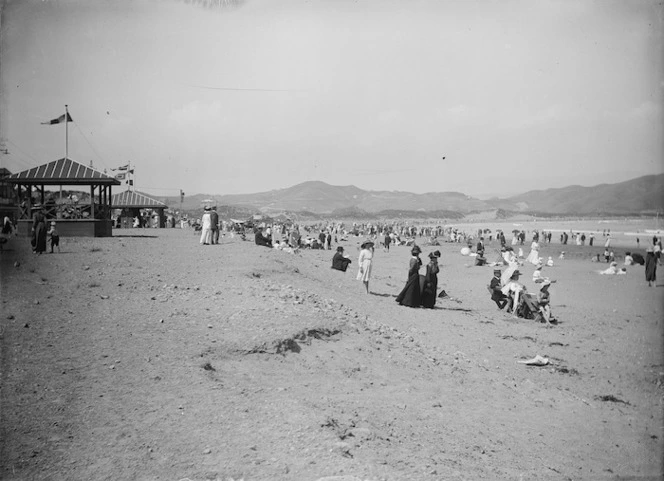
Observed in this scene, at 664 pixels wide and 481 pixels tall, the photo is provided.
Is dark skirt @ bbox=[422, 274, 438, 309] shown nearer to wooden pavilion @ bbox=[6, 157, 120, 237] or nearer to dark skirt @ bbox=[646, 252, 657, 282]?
dark skirt @ bbox=[646, 252, 657, 282]

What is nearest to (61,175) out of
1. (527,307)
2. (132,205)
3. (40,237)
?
(40,237)

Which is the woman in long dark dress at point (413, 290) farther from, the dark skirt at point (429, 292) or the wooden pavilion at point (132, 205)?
the wooden pavilion at point (132, 205)

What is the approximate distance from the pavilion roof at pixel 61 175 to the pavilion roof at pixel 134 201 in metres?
17.0

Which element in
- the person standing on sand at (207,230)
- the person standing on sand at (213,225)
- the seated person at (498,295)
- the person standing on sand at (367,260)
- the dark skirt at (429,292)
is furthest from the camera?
the person standing on sand at (207,230)

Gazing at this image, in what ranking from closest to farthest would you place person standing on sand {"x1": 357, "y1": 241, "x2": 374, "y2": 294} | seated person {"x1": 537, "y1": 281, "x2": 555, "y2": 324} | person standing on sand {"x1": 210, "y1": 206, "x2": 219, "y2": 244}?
seated person {"x1": 537, "y1": 281, "x2": 555, "y2": 324} < person standing on sand {"x1": 357, "y1": 241, "x2": 374, "y2": 294} < person standing on sand {"x1": 210, "y1": 206, "x2": 219, "y2": 244}

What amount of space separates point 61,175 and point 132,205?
17.7m

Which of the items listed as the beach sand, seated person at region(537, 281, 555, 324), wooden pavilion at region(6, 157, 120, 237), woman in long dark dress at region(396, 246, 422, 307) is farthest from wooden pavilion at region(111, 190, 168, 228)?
seated person at region(537, 281, 555, 324)

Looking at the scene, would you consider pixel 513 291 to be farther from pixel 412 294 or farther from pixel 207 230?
pixel 207 230

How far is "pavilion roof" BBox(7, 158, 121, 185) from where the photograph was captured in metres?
18.4

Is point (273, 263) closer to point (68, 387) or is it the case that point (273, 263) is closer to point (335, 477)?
point (68, 387)

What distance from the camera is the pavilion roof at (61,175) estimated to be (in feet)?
60.4

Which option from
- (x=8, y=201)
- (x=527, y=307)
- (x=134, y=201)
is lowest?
(x=527, y=307)

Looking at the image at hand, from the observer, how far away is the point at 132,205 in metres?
35.8

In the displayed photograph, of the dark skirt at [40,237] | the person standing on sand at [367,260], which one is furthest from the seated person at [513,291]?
the dark skirt at [40,237]
